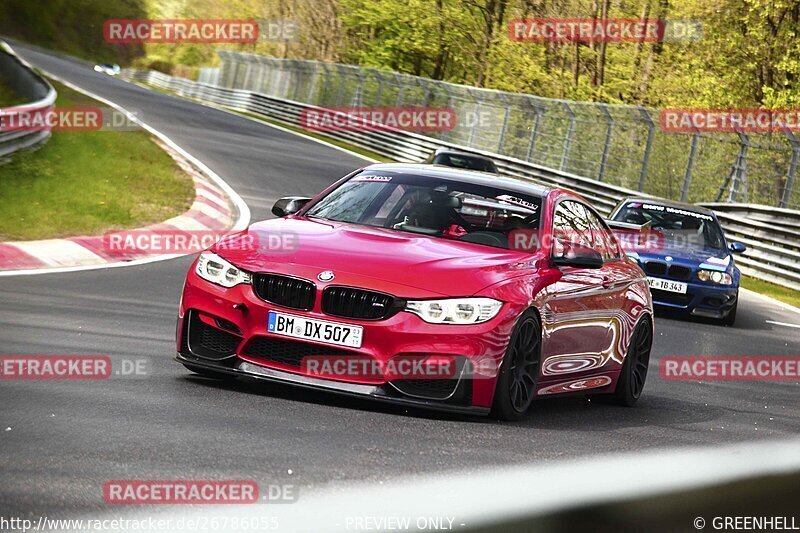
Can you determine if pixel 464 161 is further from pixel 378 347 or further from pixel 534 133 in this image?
pixel 378 347

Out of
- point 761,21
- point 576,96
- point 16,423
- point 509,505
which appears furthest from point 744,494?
point 576,96

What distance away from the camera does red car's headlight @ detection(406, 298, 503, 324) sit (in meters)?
6.97

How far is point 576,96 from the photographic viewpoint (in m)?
47.4

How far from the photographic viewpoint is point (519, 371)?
7.43 m

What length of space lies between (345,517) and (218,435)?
124 inches

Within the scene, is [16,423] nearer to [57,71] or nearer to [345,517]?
[345,517]

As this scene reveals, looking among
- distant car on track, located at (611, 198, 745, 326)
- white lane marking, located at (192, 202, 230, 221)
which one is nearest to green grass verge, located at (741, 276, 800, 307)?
distant car on track, located at (611, 198, 745, 326)
